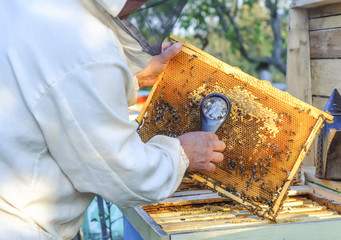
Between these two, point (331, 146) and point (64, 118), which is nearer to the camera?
point (64, 118)

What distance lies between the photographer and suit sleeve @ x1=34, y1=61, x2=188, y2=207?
128cm

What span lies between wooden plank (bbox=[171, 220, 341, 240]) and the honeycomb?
25 cm

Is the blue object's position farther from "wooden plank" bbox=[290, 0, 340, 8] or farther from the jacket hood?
the jacket hood

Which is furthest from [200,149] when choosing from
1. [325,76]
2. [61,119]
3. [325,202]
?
[325,76]

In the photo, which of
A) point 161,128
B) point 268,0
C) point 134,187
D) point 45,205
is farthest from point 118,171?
point 268,0

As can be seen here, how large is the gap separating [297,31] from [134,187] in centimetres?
231

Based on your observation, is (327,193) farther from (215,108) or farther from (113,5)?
(113,5)

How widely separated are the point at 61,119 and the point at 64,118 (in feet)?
0.06

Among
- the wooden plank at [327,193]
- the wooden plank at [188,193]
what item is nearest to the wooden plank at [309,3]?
the wooden plank at [327,193]

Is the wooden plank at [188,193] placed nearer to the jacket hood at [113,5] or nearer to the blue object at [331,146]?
the blue object at [331,146]

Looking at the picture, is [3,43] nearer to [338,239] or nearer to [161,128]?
[161,128]

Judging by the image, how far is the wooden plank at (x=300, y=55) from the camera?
10.4 feet

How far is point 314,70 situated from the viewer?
317 centimetres

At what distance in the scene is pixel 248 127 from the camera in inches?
83.7
